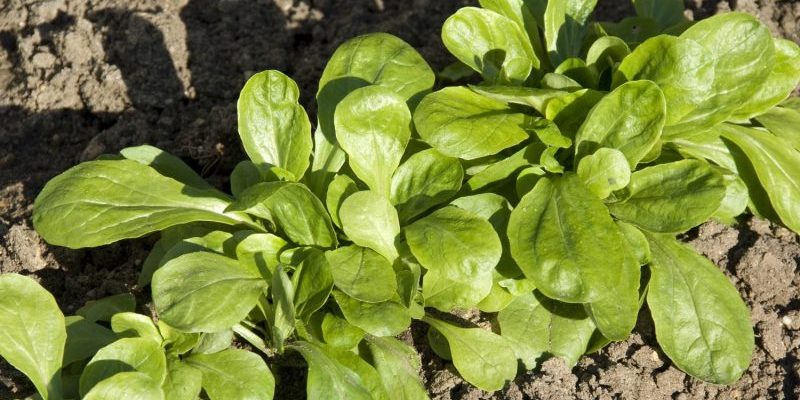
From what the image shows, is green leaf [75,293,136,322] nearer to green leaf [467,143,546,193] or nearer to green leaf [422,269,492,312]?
green leaf [422,269,492,312]

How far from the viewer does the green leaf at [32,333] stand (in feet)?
7.55

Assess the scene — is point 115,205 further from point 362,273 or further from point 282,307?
point 362,273

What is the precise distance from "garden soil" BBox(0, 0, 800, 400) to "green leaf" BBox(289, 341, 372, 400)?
0.93 feet

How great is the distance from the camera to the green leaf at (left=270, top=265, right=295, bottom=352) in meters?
2.26

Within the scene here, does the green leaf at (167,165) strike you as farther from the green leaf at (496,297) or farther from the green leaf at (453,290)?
the green leaf at (496,297)

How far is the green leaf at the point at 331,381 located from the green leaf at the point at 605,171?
2.76 ft

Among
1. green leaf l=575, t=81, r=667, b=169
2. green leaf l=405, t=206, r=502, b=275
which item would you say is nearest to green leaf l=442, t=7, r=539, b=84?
green leaf l=575, t=81, r=667, b=169

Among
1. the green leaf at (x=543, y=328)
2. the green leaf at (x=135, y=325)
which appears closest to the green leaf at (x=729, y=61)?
the green leaf at (x=543, y=328)

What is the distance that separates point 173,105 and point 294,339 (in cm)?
120

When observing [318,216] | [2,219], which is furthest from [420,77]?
[2,219]

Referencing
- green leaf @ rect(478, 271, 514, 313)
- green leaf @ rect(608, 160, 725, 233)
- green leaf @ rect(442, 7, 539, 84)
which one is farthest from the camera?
green leaf @ rect(442, 7, 539, 84)

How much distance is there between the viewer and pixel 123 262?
290cm

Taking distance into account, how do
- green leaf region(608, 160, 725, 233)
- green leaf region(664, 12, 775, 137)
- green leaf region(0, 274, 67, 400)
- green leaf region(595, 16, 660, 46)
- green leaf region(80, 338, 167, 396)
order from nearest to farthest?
1. green leaf region(80, 338, 167, 396)
2. green leaf region(0, 274, 67, 400)
3. green leaf region(608, 160, 725, 233)
4. green leaf region(664, 12, 775, 137)
5. green leaf region(595, 16, 660, 46)

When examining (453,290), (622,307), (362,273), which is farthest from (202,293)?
(622,307)
